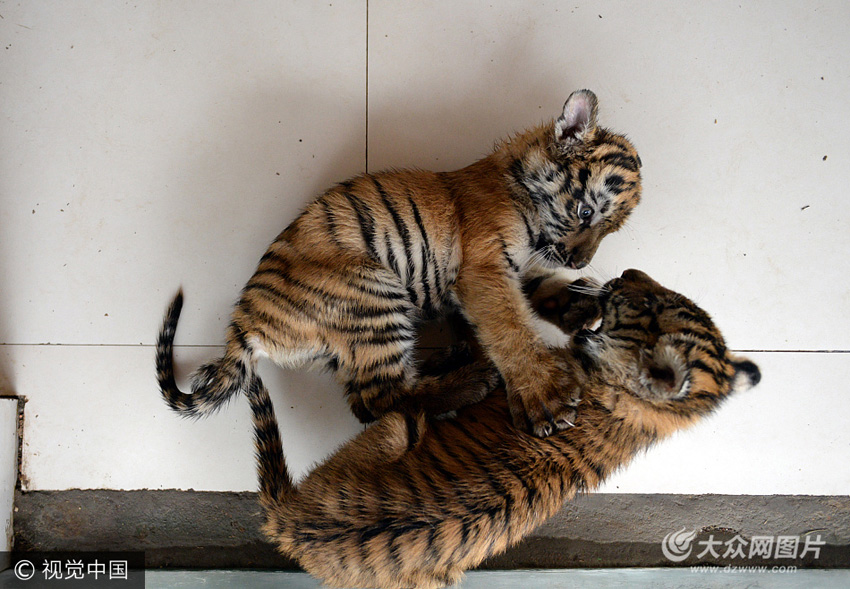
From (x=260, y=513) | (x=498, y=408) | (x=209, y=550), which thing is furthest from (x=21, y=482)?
(x=498, y=408)

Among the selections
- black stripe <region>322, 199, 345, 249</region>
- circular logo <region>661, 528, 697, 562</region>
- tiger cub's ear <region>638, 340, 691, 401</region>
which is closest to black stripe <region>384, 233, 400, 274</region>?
black stripe <region>322, 199, 345, 249</region>

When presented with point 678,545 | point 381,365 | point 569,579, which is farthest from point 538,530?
point 381,365

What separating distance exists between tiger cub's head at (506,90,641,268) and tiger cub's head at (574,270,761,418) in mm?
198

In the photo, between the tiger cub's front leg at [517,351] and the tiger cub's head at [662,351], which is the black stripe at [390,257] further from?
the tiger cub's head at [662,351]

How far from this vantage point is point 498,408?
168 centimetres

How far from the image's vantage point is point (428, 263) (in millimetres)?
1671

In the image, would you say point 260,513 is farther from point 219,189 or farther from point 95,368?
point 219,189

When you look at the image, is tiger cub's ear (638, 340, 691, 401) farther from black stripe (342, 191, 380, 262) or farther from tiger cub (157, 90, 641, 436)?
black stripe (342, 191, 380, 262)

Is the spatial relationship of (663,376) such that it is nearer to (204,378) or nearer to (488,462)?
(488,462)

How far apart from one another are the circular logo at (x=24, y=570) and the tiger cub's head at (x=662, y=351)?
2.14m

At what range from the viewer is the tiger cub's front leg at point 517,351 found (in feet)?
5.10

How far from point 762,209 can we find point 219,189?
6.62 ft

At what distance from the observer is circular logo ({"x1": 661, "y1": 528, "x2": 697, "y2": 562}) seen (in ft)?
6.50

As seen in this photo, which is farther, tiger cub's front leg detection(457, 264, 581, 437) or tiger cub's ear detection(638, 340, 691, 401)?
tiger cub's front leg detection(457, 264, 581, 437)
